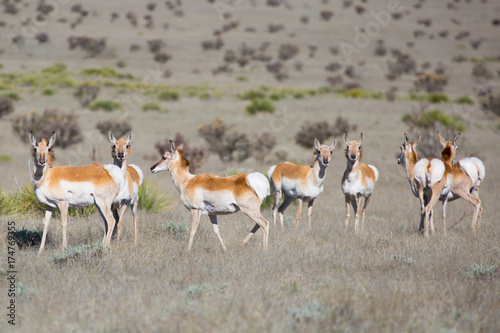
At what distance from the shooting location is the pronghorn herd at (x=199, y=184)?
→ 770cm

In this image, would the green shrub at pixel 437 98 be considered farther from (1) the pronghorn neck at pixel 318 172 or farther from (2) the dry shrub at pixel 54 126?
(1) the pronghorn neck at pixel 318 172

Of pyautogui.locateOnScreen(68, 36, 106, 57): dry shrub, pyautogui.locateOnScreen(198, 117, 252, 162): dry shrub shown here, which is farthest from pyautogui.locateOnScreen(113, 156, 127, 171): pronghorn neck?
pyautogui.locateOnScreen(68, 36, 106, 57): dry shrub

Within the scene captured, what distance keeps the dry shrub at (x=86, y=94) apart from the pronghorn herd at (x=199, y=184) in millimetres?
25905

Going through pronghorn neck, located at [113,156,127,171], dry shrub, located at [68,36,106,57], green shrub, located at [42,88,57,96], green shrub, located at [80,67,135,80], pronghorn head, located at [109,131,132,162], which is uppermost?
dry shrub, located at [68,36,106,57]

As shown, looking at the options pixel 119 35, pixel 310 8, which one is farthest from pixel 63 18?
pixel 310 8

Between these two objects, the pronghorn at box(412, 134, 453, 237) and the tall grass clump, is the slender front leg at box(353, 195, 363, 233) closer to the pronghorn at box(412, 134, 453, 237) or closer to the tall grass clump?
the pronghorn at box(412, 134, 453, 237)

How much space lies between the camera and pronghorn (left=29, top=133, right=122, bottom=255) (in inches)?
300

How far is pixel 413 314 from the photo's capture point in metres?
5.09

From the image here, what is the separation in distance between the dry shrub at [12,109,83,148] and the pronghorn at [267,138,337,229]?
1311cm

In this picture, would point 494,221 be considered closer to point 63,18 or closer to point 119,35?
point 119,35

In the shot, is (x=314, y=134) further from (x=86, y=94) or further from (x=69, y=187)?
(x=86, y=94)

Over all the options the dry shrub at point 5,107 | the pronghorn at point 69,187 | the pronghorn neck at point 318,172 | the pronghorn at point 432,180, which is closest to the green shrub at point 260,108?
the dry shrub at point 5,107

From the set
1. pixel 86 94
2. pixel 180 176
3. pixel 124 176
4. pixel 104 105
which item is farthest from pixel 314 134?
pixel 86 94

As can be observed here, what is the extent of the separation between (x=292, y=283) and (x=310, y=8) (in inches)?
3602
